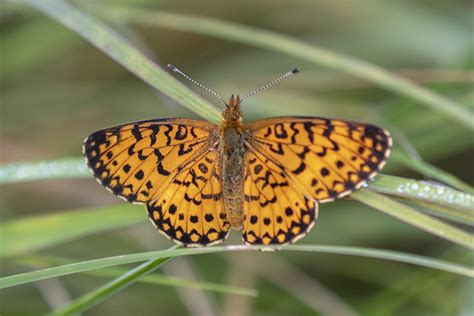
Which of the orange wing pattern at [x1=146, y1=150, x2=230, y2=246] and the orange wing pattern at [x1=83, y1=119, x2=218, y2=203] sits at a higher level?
the orange wing pattern at [x1=83, y1=119, x2=218, y2=203]

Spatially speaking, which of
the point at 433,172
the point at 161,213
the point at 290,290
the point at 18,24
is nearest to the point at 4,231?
the point at 161,213

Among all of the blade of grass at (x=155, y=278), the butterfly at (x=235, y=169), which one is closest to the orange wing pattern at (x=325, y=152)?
the butterfly at (x=235, y=169)

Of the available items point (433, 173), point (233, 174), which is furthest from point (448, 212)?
point (233, 174)

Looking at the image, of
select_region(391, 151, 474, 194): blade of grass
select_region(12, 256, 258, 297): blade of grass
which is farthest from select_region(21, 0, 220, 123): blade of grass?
select_region(391, 151, 474, 194): blade of grass

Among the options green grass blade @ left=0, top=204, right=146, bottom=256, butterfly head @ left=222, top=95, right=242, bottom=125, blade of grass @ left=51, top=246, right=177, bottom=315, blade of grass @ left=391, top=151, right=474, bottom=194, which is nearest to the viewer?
blade of grass @ left=51, top=246, right=177, bottom=315

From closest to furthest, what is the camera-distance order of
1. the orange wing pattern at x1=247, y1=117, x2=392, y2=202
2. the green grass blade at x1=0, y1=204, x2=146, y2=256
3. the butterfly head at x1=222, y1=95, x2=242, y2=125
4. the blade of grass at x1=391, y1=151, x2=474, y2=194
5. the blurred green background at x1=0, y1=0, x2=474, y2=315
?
the orange wing pattern at x1=247, y1=117, x2=392, y2=202
the blade of grass at x1=391, y1=151, x2=474, y2=194
the butterfly head at x1=222, y1=95, x2=242, y2=125
the green grass blade at x1=0, y1=204, x2=146, y2=256
the blurred green background at x1=0, y1=0, x2=474, y2=315

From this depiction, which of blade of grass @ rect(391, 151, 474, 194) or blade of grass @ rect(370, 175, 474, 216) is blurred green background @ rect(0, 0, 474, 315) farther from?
blade of grass @ rect(370, 175, 474, 216)
